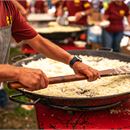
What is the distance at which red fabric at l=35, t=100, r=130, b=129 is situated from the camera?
5.22 feet

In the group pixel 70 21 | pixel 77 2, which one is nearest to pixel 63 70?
pixel 70 21

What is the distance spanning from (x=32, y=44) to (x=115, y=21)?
3.22 metres

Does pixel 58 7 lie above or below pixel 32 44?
below

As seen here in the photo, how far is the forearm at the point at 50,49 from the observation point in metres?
1.95

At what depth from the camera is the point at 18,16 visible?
1.88 m

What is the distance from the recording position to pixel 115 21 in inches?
197

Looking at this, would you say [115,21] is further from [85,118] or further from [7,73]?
[7,73]

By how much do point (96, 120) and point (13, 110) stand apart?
277 cm

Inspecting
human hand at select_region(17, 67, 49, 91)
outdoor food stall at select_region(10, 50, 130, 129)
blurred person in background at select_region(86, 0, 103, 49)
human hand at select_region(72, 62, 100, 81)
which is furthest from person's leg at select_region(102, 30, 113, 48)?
human hand at select_region(17, 67, 49, 91)

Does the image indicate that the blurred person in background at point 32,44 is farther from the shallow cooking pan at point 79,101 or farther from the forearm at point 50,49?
the shallow cooking pan at point 79,101

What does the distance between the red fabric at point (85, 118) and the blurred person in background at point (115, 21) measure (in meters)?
3.20

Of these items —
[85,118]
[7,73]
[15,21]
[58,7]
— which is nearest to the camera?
[7,73]

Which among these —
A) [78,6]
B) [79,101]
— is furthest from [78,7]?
[79,101]

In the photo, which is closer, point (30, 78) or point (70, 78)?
point (30, 78)
